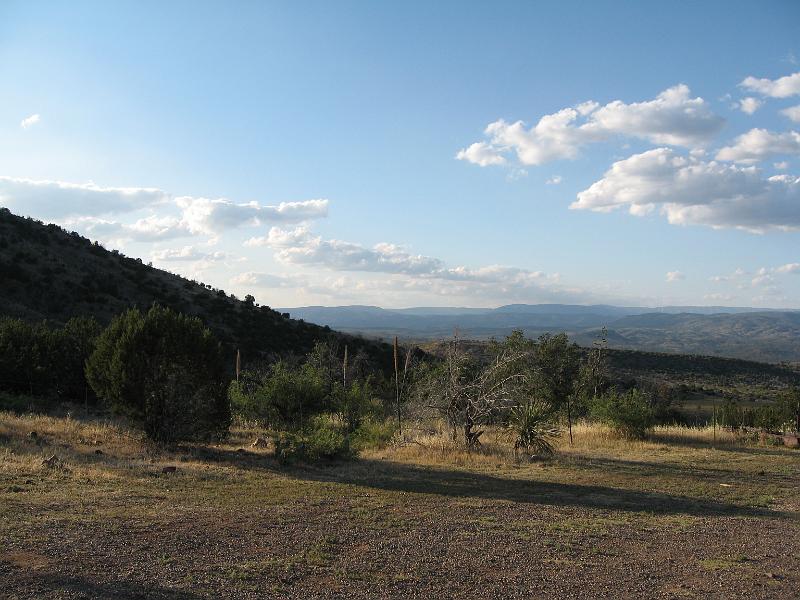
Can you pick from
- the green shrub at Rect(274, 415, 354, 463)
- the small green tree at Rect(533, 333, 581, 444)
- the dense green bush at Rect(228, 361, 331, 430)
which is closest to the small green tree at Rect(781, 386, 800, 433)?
the small green tree at Rect(533, 333, 581, 444)

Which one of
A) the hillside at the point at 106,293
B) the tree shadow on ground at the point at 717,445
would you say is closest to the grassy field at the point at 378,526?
the tree shadow on ground at the point at 717,445

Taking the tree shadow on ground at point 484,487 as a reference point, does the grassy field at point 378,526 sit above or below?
above

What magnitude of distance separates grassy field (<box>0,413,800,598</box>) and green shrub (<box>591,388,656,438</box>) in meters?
5.30

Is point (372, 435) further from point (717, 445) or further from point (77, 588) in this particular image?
point (77, 588)

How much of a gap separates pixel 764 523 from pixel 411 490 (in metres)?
5.89

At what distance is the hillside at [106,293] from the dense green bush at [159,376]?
23.7 meters

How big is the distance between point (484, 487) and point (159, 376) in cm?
864

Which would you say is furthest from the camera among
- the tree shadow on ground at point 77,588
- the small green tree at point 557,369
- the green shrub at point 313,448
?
the small green tree at point 557,369

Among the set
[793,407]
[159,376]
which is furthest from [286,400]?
[793,407]

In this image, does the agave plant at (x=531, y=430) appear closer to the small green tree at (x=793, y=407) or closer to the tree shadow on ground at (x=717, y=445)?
the tree shadow on ground at (x=717, y=445)

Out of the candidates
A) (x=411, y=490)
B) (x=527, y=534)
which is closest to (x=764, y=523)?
(x=527, y=534)

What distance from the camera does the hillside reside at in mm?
39375

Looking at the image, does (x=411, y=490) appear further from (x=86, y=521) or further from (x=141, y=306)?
(x=141, y=306)

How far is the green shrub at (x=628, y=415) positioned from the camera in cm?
2123
